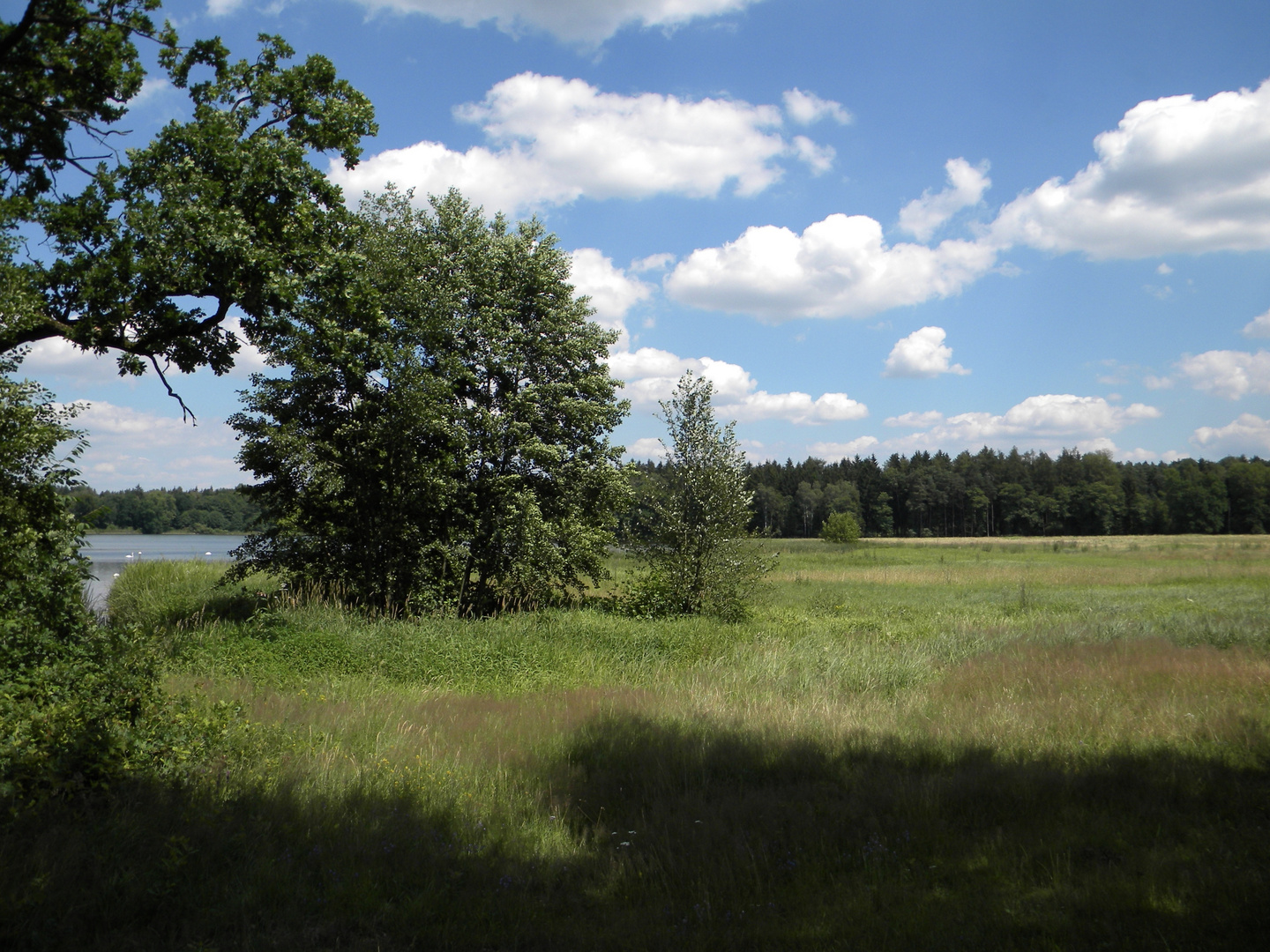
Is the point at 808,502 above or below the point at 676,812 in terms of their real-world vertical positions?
above

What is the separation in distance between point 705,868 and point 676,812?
139 cm

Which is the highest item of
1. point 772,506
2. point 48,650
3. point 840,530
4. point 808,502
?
point 808,502

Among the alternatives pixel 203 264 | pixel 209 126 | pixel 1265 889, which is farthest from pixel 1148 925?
pixel 209 126

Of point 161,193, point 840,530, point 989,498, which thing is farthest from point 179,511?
point 989,498

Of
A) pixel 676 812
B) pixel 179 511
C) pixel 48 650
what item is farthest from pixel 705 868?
pixel 179 511

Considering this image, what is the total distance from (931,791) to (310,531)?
16.6m

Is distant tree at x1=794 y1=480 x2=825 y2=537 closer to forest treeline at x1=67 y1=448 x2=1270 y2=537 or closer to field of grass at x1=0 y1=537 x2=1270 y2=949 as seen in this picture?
forest treeline at x1=67 y1=448 x2=1270 y2=537

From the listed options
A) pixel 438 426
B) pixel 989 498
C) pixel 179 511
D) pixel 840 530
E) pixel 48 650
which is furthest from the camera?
pixel 989 498

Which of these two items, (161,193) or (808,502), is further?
(808,502)

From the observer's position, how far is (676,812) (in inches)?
270

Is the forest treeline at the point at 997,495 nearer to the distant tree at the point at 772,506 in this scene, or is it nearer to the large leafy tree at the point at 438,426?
the distant tree at the point at 772,506

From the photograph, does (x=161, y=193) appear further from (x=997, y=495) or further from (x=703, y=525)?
(x=997, y=495)

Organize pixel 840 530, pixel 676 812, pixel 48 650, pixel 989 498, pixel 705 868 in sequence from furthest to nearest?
pixel 989 498, pixel 840 530, pixel 48 650, pixel 676 812, pixel 705 868

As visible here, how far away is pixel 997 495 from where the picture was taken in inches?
5192
